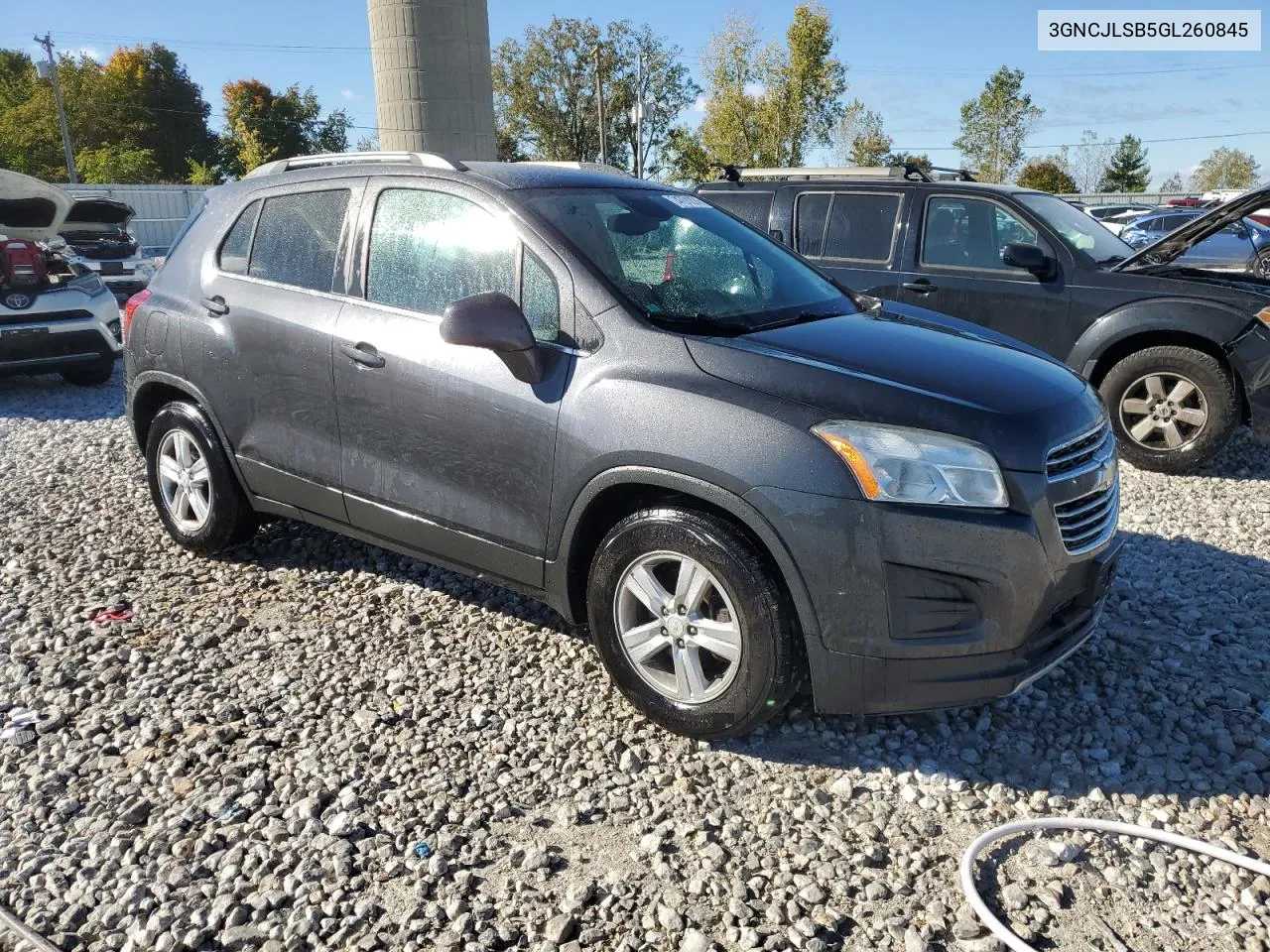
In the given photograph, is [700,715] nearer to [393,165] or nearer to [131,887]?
[131,887]

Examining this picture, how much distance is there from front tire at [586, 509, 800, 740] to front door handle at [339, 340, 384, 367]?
117 centimetres

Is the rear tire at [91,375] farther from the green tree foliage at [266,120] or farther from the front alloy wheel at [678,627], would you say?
the green tree foliage at [266,120]

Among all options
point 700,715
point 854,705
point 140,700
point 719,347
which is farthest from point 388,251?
point 854,705

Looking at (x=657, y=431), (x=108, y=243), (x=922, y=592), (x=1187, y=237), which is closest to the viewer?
(x=922, y=592)

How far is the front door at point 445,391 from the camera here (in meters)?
3.28

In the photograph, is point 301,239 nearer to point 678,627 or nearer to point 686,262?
point 686,262

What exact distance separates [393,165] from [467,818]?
254 centimetres

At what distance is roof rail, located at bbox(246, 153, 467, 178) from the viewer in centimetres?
377

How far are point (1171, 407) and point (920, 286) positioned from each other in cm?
175

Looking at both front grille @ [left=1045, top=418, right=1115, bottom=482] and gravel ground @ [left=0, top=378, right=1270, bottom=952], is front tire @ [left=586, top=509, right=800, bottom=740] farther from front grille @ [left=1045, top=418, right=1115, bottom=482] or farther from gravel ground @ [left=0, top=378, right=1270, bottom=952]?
front grille @ [left=1045, top=418, right=1115, bottom=482]

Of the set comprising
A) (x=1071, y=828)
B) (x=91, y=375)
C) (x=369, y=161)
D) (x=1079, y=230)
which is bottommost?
(x=1071, y=828)

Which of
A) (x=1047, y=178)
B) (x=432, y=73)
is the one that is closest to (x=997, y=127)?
(x=1047, y=178)

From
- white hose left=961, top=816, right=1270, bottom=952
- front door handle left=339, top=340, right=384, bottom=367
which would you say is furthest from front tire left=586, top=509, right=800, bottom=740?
front door handle left=339, top=340, right=384, bottom=367

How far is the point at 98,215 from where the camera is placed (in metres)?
12.8
